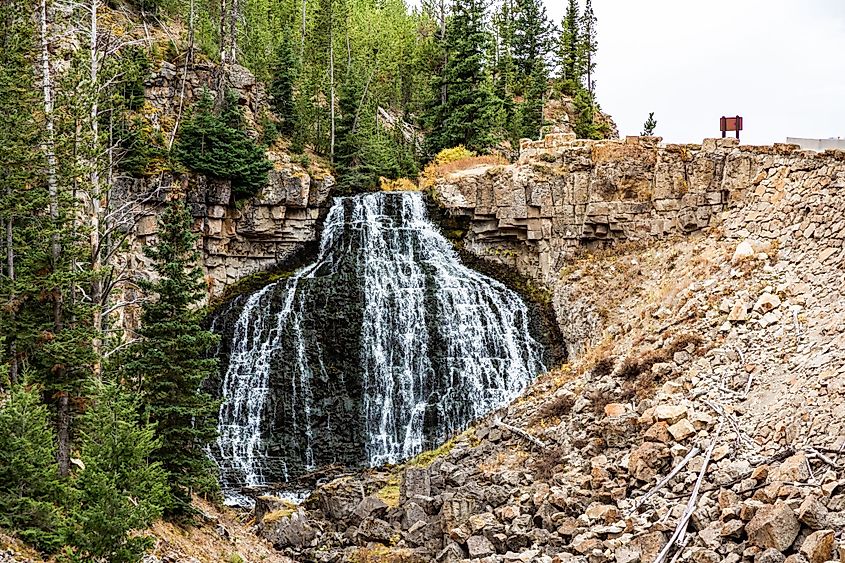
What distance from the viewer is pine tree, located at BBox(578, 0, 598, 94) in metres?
58.2

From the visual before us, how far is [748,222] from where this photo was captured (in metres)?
25.5

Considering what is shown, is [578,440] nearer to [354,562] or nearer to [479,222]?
[354,562]

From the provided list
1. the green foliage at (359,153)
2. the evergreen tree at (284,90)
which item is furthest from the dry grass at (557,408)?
the evergreen tree at (284,90)

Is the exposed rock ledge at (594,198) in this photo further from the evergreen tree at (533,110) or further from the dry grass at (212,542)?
the evergreen tree at (533,110)

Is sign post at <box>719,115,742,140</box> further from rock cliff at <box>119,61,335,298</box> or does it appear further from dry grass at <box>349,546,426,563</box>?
dry grass at <box>349,546,426,563</box>

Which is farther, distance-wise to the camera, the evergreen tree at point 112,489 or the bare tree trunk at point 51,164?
the bare tree trunk at point 51,164

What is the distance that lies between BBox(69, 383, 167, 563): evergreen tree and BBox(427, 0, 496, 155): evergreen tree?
29.5 meters

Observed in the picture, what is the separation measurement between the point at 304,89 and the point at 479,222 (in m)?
14.9

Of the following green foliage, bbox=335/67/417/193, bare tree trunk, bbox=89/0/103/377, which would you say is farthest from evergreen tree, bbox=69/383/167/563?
green foliage, bbox=335/67/417/193

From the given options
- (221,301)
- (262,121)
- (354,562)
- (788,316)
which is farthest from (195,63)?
(788,316)

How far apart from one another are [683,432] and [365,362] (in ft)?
48.4

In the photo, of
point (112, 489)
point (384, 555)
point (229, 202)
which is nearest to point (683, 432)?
point (384, 555)

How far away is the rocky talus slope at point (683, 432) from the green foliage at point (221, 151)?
48.8 ft

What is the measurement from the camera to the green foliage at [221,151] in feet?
111
